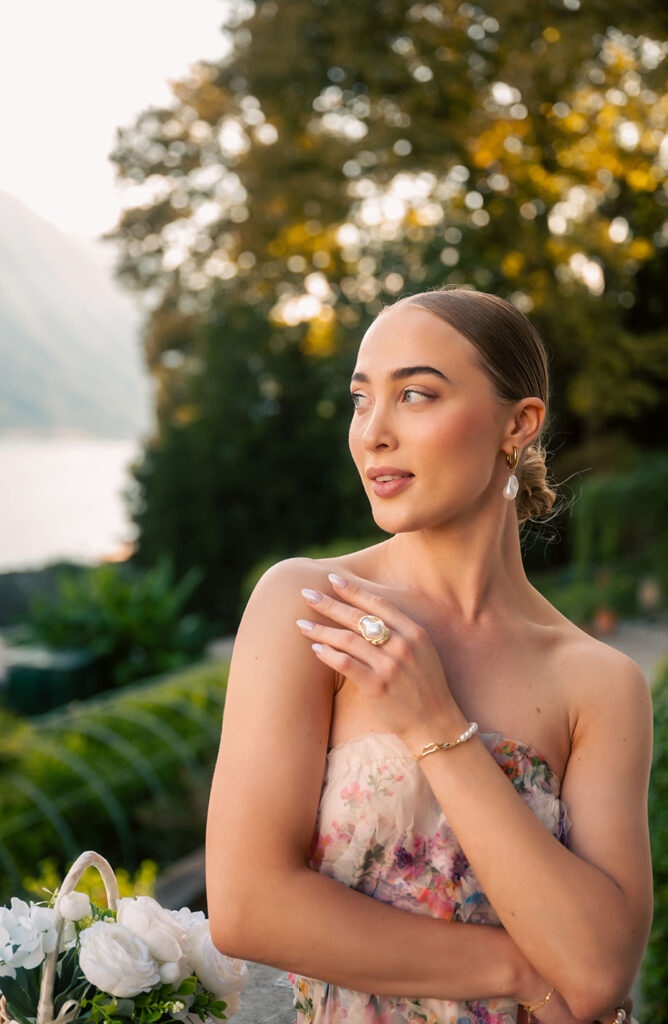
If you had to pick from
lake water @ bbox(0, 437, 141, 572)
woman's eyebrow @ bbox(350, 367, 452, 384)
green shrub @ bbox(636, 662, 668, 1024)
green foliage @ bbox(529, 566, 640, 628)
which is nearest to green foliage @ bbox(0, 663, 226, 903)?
green shrub @ bbox(636, 662, 668, 1024)

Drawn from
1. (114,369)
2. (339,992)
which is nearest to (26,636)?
(339,992)

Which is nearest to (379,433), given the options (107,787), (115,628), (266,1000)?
(266,1000)

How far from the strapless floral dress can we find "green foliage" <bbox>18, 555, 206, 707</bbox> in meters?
9.22

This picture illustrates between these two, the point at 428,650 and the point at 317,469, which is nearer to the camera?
the point at 428,650

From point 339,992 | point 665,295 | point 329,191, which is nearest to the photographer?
point 339,992

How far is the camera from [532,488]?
6.45 ft

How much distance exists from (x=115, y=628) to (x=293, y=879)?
31.1 ft

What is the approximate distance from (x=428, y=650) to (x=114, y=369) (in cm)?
3031

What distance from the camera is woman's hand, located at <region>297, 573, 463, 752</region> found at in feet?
4.89

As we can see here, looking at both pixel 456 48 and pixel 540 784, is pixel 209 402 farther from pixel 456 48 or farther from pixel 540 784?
pixel 540 784

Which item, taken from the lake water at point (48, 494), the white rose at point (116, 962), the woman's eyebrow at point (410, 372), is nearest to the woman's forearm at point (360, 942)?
the white rose at point (116, 962)

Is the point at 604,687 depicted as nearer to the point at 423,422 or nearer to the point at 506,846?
the point at 506,846

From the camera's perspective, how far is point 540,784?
5.45 ft

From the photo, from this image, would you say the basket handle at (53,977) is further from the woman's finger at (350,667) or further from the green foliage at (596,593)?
the green foliage at (596,593)
